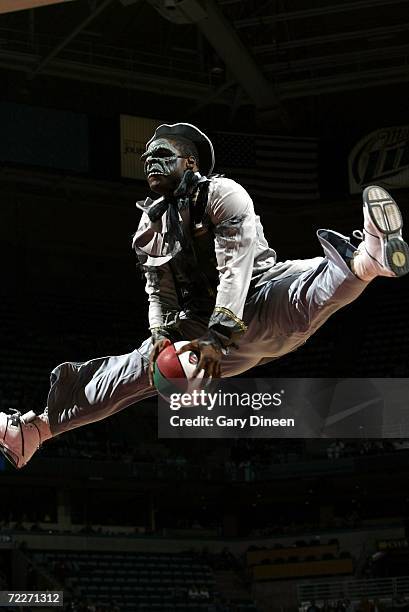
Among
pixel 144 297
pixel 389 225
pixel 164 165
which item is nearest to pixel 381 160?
pixel 144 297

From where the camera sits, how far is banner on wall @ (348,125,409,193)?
24.5m

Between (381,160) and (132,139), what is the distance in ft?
18.5

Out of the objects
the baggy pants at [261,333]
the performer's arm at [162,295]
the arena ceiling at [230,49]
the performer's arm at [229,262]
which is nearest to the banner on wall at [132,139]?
the arena ceiling at [230,49]

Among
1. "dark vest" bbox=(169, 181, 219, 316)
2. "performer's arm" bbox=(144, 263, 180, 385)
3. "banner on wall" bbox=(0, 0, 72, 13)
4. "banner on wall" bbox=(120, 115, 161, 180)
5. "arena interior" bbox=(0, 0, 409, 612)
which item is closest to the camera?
"banner on wall" bbox=(0, 0, 72, 13)

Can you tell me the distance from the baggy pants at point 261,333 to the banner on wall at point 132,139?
59.9 feet

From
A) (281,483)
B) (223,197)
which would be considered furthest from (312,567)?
(223,197)

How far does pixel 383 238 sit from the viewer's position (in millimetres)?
4223

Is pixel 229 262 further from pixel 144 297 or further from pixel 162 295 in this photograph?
pixel 144 297

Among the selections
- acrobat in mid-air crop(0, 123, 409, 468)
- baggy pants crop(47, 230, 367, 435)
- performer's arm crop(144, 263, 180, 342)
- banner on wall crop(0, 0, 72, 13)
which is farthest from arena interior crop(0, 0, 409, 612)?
banner on wall crop(0, 0, 72, 13)

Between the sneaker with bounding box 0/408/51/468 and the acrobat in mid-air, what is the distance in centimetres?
28

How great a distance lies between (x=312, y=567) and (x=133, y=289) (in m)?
8.96

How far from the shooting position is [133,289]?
90.8 ft

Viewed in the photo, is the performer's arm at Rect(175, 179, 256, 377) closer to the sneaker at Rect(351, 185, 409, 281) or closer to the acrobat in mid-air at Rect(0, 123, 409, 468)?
the acrobat in mid-air at Rect(0, 123, 409, 468)

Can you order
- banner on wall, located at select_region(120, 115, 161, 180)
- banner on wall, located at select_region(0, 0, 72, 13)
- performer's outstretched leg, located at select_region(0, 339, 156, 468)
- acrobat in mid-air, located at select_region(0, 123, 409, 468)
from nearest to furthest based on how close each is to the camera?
banner on wall, located at select_region(0, 0, 72, 13) < acrobat in mid-air, located at select_region(0, 123, 409, 468) < performer's outstretched leg, located at select_region(0, 339, 156, 468) < banner on wall, located at select_region(120, 115, 161, 180)
